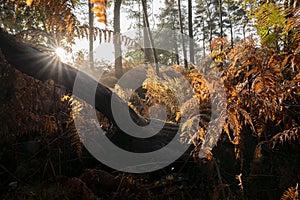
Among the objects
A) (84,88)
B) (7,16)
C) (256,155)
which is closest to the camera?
(256,155)

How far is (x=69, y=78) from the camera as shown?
2.31 metres

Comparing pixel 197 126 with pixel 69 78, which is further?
pixel 69 78

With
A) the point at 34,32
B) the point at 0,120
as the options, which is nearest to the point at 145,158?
the point at 0,120

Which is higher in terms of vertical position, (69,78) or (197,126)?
(69,78)

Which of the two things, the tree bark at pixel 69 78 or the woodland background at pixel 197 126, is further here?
the tree bark at pixel 69 78

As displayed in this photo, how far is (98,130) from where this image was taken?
2682 millimetres

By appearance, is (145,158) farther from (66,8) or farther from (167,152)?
(66,8)

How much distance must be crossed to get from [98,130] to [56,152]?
54 cm

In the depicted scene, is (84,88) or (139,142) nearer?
(84,88)

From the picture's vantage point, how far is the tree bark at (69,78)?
6.94ft

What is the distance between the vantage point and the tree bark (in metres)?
2.12

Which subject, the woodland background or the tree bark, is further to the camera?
the tree bark

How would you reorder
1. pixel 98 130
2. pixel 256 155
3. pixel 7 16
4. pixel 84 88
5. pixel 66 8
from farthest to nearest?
1. pixel 7 16
2. pixel 98 130
3. pixel 84 88
4. pixel 256 155
5. pixel 66 8

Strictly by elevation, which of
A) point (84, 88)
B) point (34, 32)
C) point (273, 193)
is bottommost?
point (273, 193)
